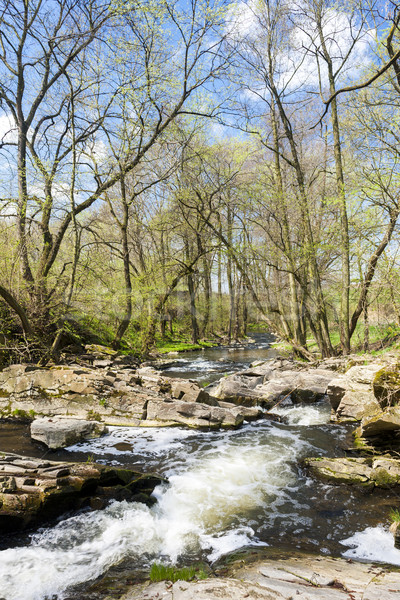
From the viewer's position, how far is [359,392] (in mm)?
7496

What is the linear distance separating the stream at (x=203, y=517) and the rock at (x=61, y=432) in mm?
193

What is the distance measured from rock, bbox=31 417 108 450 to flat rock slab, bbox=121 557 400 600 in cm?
386

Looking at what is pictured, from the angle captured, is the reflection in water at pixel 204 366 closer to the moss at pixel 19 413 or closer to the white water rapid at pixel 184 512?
the white water rapid at pixel 184 512

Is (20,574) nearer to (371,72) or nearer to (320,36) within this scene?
(371,72)

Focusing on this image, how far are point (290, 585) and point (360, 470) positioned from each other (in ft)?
10.0

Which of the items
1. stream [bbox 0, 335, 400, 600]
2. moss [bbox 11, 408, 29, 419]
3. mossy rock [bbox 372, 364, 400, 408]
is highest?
mossy rock [bbox 372, 364, 400, 408]

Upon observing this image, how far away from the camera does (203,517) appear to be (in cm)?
411

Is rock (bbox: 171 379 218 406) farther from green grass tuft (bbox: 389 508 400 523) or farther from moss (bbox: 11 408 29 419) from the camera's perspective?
green grass tuft (bbox: 389 508 400 523)

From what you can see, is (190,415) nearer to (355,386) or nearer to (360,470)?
(360,470)

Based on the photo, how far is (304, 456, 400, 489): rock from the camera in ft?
15.1

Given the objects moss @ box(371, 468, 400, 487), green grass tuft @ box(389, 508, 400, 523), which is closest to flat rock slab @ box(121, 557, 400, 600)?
green grass tuft @ box(389, 508, 400, 523)

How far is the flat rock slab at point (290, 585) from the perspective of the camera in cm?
227

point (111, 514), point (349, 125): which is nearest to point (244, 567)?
point (111, 514)

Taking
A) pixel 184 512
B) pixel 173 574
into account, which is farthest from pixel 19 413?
pixel 173 574
